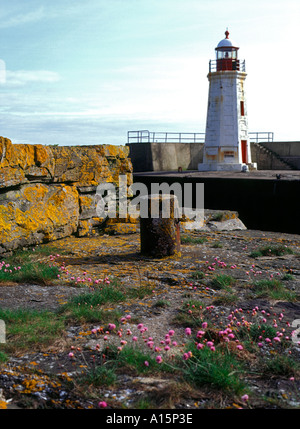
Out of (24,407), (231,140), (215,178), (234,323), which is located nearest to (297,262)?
(234,323)

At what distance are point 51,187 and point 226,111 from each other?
23.1 m

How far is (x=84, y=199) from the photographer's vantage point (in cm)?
791

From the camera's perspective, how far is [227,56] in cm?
→ 2877

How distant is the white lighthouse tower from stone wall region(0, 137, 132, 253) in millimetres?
20989

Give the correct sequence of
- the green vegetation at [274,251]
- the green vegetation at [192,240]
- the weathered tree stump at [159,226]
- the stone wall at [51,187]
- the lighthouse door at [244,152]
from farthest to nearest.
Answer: the lighthouse door at [244,152] < the green vegetation at [192,240] < the green vegetation at [274,251] < the stone wall at [51,187] < the weathered tree stump at [159,226]

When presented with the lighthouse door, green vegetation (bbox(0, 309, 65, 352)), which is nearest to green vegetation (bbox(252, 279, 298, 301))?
green vegetation (bbox(0, 309, 65, 352))

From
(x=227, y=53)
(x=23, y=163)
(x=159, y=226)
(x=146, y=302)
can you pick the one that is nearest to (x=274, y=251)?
(x=159, y=226)

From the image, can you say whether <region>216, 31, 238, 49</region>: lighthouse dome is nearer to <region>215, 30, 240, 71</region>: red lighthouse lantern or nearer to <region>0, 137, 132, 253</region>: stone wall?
<region>215, 30, 240, 71</region>: red lighthouse lantern

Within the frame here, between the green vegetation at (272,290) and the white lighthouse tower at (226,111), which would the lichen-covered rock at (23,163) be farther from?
the white lighthouse tower at (226,111)

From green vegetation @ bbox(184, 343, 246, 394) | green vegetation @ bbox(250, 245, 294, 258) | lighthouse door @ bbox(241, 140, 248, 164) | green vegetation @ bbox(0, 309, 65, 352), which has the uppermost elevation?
lighthouse door @ bbox(241, 140, 248, 164)

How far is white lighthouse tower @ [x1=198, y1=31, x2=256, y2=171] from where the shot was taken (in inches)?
1115

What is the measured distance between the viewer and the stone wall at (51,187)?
641cm

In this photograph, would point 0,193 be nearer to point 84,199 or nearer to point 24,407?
point 84,199

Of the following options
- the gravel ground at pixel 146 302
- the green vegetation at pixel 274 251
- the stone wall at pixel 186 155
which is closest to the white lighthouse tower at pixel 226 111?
the stone wall at pixel 186 155
